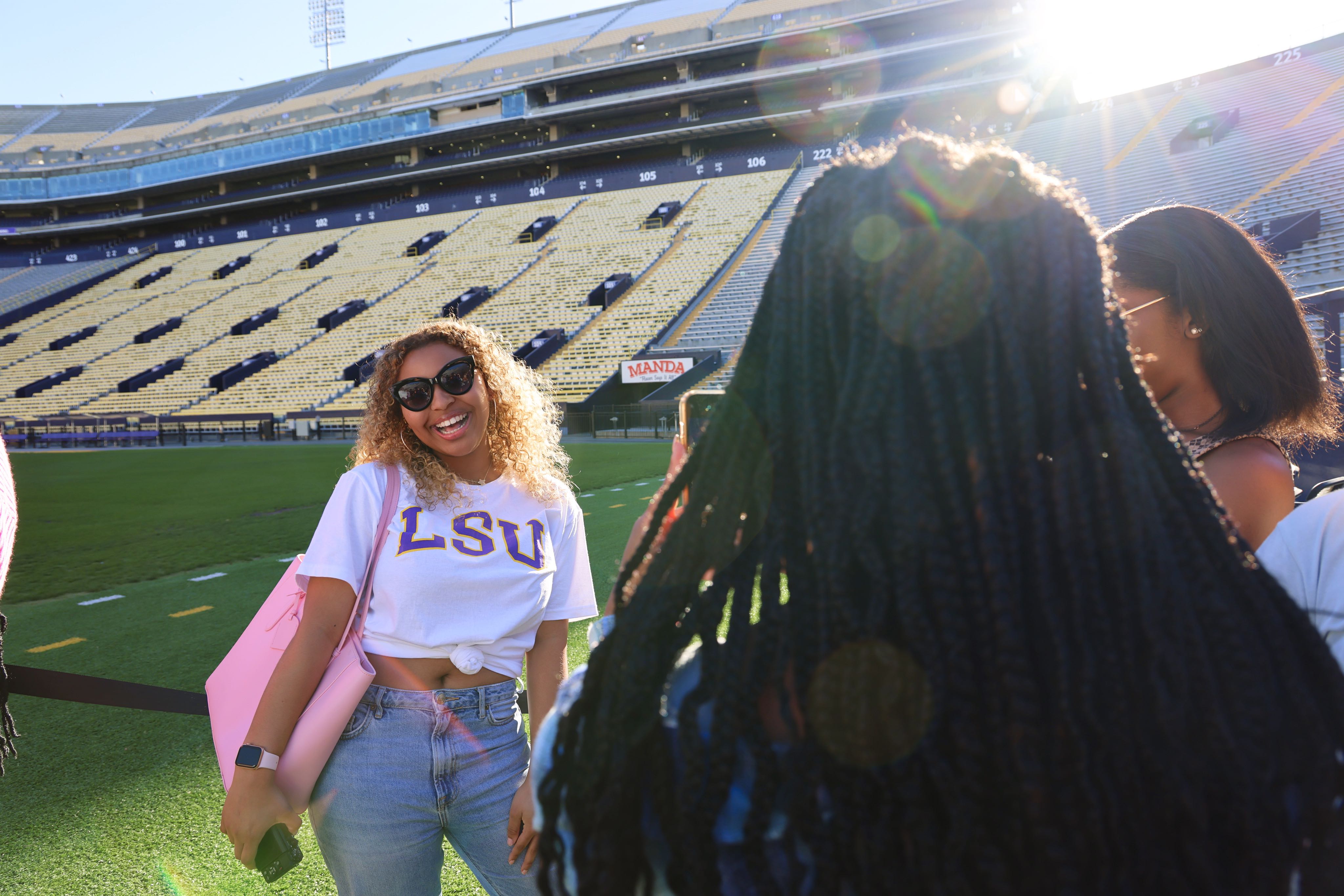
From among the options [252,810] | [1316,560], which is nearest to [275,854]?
[252,810]

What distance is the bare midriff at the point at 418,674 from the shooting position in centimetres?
158

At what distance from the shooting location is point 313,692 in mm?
1510

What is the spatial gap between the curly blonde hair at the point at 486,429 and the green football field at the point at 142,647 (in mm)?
1291

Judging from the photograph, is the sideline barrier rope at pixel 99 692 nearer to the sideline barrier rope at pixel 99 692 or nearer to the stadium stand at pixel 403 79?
the sideline barrier rope at pixel 99 692

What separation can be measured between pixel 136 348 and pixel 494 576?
37.2 metres

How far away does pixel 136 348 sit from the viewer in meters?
31.1

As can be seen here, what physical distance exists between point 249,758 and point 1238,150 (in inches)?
981

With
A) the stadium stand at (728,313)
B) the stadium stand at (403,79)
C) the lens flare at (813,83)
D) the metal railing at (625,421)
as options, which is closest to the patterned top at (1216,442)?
the metal railing at (625,421)

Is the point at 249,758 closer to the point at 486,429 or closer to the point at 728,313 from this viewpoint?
the point at 486,429

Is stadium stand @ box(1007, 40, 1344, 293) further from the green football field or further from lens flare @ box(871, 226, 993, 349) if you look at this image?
lens flare @ box(871, 226, 993, 349)

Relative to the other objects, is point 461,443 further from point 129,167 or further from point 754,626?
point 129,167

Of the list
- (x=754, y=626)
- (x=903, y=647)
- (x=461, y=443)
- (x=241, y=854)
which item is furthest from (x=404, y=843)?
(x=903, y=647)

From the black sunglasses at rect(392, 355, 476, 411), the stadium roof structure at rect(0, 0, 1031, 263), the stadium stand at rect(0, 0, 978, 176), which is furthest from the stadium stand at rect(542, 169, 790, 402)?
the black sunglasses at rect(392, 355, 476, 411)

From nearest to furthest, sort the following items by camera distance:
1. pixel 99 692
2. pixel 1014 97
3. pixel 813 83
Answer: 1. pixel 99 692
2. pixel 1014 97
3. pixel 813 83
